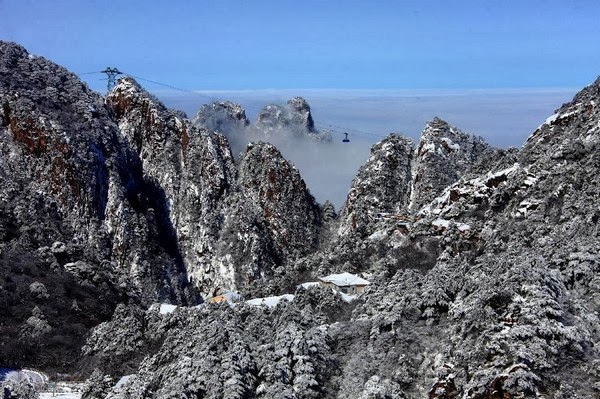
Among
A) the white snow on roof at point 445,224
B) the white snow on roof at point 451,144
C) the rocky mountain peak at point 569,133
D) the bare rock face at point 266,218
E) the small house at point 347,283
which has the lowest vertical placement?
the bare rock face at point 266,218

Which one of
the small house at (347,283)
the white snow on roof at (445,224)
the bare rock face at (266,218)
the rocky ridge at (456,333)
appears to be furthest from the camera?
the bare rock face at (266,218)

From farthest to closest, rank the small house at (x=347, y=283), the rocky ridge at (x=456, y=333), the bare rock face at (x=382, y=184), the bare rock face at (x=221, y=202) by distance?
the bare rock face at (x=221, y=202), the bare rock face at (x=382, y=184), the small house at (x=347, y=283), the rocky ridge at (x=456, y=333)

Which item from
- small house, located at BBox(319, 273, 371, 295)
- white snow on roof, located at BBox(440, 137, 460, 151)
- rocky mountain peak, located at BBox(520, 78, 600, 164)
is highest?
rocky mountain peak, located at BBox(520, 78, 600, 164)

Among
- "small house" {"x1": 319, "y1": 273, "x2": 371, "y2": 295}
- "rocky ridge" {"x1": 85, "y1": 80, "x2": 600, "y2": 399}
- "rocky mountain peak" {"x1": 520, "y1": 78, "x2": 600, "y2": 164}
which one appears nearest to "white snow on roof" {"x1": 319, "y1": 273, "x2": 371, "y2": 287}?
"small house" {"x1": 319, "y1": 273, "x2": 371, "y2": 295}

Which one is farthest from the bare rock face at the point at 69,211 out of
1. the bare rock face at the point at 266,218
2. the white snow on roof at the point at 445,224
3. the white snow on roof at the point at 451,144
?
the white snow on roof at the point at 451,144

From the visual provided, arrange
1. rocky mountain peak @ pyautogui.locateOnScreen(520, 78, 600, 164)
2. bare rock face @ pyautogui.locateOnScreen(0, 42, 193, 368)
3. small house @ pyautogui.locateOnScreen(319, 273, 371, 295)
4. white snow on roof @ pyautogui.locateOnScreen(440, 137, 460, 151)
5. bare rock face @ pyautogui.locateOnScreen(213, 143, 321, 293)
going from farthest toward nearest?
bare rock face @ pyautogui.locateOnScreen(213, 143, 321, 293), white snow on roof @ pyautogui.locateOnScreen(440, 137, 460, 151), bare rock face @ pyautogui.locateOnScreen(0, 42, 193, 368), small house @ pyautogui.locateOnScreen(319, 273, 371, 295), rocky mountain peak @ pyautogui.locateOnScreen(520, 78, 600, 164)

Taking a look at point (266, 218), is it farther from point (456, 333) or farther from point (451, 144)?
point (456, 333)

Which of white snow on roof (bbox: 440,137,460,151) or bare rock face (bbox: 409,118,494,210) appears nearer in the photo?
bare rock face (bbox: 409,118,494,210)

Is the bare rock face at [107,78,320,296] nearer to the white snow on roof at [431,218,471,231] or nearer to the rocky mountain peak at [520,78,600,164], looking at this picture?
the white snow on roof at [431,218,471,231]

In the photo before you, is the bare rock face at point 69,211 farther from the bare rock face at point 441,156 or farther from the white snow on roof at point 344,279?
the bare rock face at point 441,156
